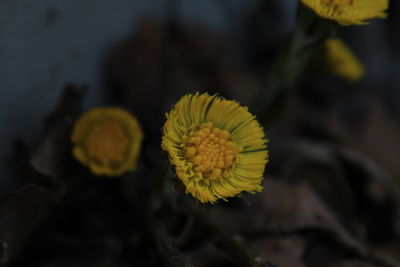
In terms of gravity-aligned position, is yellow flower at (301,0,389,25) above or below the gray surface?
above

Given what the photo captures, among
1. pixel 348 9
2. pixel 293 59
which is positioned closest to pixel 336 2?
pixel 348 9

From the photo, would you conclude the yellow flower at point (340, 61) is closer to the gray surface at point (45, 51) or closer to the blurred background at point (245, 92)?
the blurred background at point (245, 92)

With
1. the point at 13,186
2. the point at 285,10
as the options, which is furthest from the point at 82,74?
the point at 285,10

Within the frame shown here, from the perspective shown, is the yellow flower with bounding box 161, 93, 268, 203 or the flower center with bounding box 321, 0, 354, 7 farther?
the flower center with bounding box 321, 0, 354, 7

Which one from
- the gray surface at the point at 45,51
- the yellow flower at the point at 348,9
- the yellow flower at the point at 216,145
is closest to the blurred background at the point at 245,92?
the gray surface at the point at 45,51

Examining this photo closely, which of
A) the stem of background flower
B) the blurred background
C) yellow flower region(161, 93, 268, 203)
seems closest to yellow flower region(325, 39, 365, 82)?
the blurred background

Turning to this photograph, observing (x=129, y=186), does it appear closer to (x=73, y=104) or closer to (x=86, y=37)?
(x=73, y=104)

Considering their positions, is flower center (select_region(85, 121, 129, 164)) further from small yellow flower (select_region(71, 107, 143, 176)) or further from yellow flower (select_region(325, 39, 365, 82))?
yellow flower (select_region(325, 39, 365, 82))
